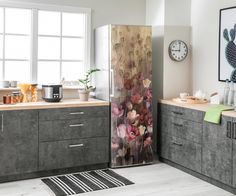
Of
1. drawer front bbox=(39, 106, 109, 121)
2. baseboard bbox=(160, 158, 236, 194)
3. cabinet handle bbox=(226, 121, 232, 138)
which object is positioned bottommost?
baseboard bbox=(160, 158, 236, 194)

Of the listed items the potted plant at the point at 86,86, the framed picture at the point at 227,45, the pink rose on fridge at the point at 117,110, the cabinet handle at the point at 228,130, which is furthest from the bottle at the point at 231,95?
the potted plant at the point at 86,86

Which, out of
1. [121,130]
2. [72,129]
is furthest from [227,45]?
[72,129]

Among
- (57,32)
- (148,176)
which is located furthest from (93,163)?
(57,32)

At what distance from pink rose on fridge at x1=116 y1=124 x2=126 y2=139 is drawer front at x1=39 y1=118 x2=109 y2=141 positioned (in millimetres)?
136

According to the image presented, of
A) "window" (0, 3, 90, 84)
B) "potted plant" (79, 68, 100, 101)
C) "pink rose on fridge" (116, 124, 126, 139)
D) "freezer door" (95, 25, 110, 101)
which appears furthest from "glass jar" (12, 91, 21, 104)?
"pink rose on fridge" (116, 124, 126, 139)

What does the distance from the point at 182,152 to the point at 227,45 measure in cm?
139

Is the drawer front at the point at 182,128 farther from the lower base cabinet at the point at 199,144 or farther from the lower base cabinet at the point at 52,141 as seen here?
the lower base cabinet at the point at 52,141

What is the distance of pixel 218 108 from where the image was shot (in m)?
3.96

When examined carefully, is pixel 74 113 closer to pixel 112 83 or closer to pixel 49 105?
pixel 49 105

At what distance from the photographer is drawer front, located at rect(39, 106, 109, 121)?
13.8ft

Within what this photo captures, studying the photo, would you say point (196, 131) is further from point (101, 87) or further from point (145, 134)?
point (101, 87)

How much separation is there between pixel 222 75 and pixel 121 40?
1305 millimetres

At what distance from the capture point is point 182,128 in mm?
4457

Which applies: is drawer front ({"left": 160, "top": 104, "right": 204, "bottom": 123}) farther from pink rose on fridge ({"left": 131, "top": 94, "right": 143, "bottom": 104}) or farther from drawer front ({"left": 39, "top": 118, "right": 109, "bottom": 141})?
drawer front ({"left": 39, "top": 118, "right": 109, "bottom": 141})
